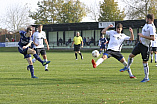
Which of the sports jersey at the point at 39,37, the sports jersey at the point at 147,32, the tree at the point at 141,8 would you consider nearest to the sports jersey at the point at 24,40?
the sports jersey at the point at 39,37

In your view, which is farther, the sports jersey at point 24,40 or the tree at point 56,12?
the tree at point 56,12

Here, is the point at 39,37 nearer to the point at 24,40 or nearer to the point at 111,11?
the point at 24,40

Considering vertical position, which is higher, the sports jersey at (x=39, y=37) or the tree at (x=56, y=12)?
the tree at (x=56, y=12)

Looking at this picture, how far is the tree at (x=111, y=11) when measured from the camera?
6812cm

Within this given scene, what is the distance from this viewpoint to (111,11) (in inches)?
2680

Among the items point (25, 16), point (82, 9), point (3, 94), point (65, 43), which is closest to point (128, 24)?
point (65, 43)

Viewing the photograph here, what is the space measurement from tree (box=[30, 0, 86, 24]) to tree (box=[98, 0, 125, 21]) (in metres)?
8.73

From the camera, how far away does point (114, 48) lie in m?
10.8

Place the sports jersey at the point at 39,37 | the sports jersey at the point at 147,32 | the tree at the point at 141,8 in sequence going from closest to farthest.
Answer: the sports jersey at the point at 147,32
the sports jersey at the point at 39,37
the tree at the point at 141,8

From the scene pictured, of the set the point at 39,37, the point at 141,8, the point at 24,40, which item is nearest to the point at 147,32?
the point at 24,40

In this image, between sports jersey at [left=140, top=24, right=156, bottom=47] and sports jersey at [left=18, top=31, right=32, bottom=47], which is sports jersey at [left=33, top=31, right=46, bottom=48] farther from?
sports jersey at [left=140, top=24, right=156, bottom=47]

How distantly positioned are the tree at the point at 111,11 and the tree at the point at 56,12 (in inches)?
344

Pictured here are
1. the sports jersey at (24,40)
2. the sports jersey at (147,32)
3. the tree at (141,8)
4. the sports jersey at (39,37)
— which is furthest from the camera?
the tree at (141,8)

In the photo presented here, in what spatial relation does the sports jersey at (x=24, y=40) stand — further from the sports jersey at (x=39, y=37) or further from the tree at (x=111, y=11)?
the tree at (x=111, y=11)
